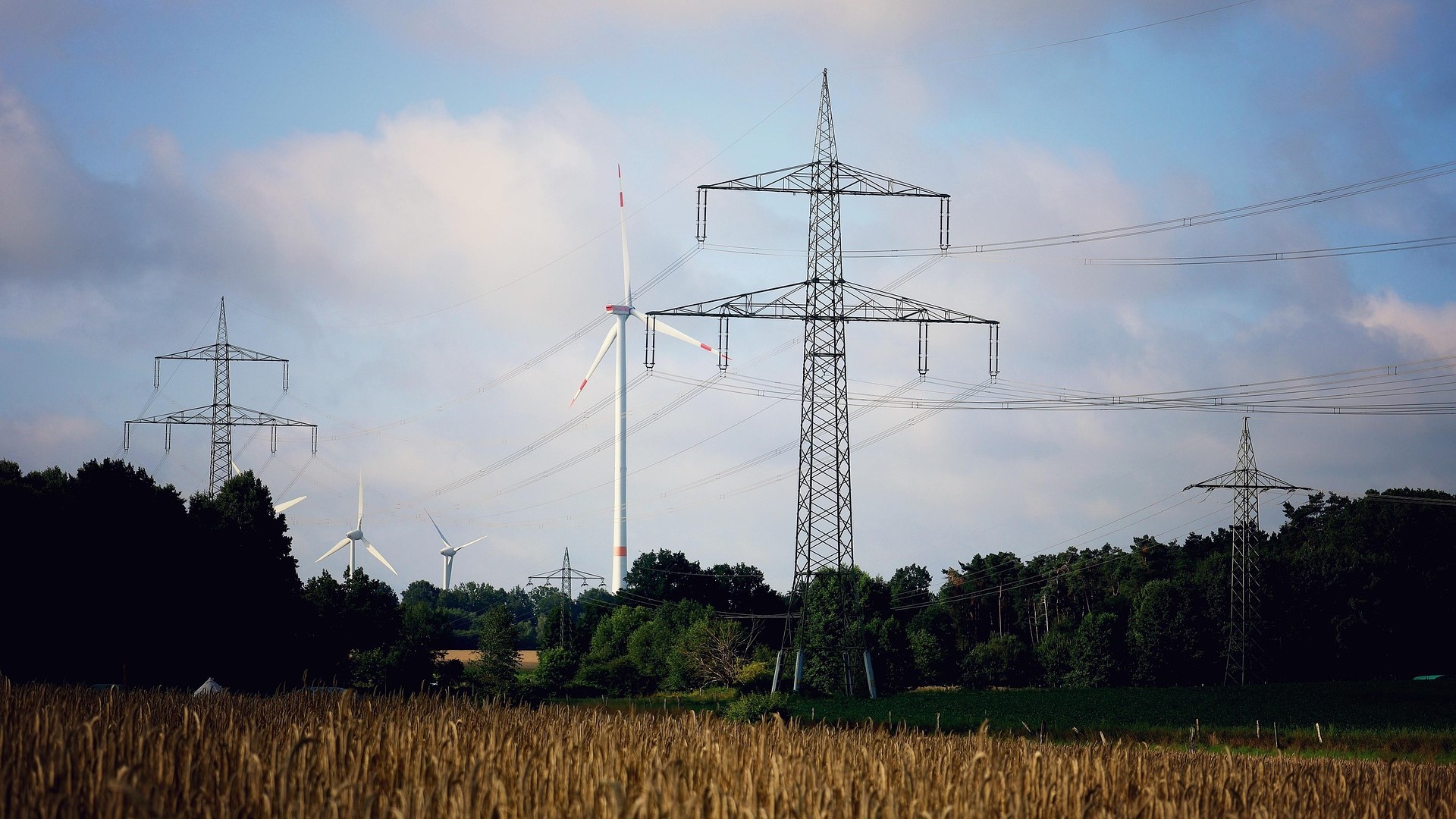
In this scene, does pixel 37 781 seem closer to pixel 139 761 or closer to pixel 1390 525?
pixel 139 761

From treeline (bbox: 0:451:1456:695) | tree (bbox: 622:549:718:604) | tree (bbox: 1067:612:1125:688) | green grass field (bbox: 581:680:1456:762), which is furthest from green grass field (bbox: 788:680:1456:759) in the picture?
tree (bbox: 622:549:718:604)

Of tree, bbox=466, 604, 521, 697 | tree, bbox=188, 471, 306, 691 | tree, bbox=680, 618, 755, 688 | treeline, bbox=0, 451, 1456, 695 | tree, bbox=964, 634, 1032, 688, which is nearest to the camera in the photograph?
treeline, bbox=0, 451, 1456, 695

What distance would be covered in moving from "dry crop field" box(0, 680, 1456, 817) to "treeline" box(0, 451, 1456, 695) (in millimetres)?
26217

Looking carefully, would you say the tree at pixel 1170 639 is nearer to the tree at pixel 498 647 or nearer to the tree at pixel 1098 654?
the tree at pixel 1098 654

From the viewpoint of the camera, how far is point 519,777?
34.0 ft

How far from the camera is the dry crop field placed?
915 cm

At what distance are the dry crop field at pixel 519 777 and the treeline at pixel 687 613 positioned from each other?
2622cm

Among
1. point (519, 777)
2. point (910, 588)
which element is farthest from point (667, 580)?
point (519, 777)

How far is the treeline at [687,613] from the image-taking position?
6288 cm

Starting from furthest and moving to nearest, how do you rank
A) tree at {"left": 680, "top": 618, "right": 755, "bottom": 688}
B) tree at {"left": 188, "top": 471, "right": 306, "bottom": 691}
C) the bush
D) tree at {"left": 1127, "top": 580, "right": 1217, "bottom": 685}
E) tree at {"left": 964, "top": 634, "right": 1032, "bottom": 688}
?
tree at {"left": 964, "top": 634, "right": 1032, "bottom": 688}, tree at {"left": 1127, "top": 580, "right": 1217, "bottom": 685}, tree at {"left": 680, "top": 618, "right": 755, "bottom": 688}, tree at {"left": 188, "top": 471, "right": 306, "bottom": 691}, the bush

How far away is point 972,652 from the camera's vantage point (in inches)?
4948

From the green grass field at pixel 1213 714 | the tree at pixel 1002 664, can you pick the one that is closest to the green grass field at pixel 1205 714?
the green grass field at pixel 1213 714

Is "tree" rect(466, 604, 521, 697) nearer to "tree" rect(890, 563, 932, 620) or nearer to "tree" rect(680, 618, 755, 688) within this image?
"tree" rect(680, 618, 755, 688)

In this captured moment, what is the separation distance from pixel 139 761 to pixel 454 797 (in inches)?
105
